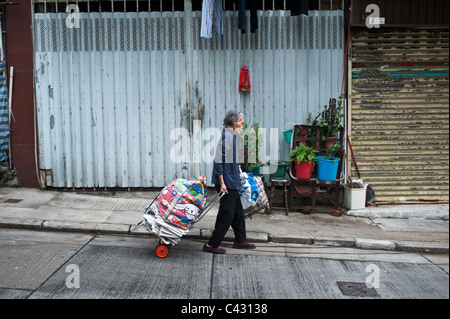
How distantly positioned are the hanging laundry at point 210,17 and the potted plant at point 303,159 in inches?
109

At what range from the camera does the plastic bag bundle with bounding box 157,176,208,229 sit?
567cm

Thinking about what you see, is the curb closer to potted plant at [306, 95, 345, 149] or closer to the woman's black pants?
the woman's black pants

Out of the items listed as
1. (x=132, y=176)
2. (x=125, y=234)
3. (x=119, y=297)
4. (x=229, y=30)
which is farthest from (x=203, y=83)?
(x=119, y=297)

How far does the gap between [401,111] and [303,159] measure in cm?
253

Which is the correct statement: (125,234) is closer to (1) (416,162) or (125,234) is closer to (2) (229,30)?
(2) (229,30)

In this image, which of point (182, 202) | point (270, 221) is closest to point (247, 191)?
point (182, 202)

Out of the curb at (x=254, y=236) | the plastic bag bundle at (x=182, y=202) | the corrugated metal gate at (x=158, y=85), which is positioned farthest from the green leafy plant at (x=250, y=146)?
the plastic bag bundle at (x=182, y=202)

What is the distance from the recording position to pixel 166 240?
5.76 m

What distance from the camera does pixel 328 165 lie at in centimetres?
806

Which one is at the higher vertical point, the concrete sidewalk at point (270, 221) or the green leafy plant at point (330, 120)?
the green leafy plant at point (330, 120)

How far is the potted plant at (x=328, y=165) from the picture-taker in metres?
8.05

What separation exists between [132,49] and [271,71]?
287 centimetres
